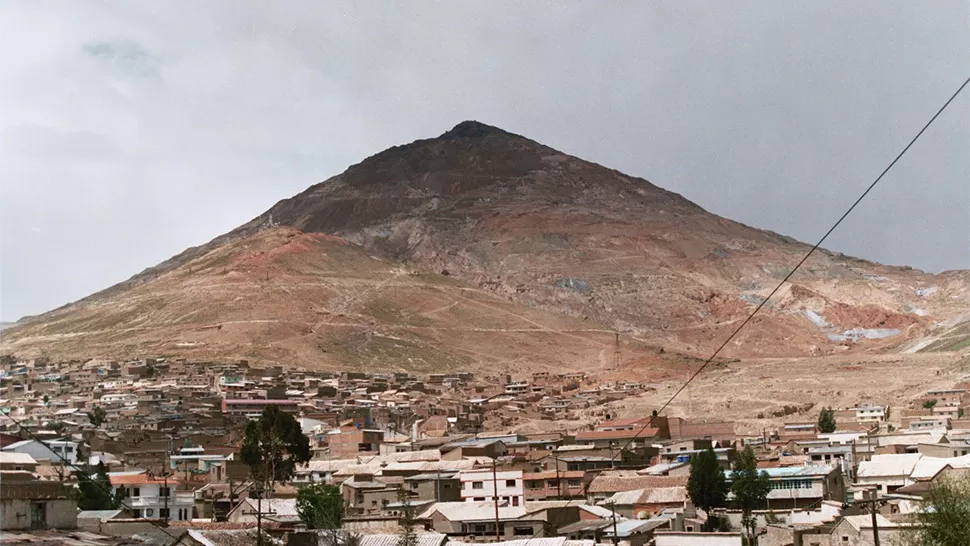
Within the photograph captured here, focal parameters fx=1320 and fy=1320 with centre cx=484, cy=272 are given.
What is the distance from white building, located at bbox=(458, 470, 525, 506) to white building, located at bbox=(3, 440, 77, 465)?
540 inches

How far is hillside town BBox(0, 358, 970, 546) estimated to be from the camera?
3053cm

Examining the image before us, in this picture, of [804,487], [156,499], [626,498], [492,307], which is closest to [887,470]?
[804,487]

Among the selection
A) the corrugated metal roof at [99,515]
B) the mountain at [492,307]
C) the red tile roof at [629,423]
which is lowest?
the corrugated metal roof at [99,515]

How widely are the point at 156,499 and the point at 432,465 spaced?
13.9m

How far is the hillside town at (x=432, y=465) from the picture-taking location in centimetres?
3053

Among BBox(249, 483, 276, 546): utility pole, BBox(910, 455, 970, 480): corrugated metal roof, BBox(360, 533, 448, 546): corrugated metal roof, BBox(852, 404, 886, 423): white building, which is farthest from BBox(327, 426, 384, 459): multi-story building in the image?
BBox(360, 533, 448, 546): corrugated metal roof

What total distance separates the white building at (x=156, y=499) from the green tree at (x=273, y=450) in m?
2.73

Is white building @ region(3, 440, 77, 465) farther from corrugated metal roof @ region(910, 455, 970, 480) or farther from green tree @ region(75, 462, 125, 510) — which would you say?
corrugated metal roof @ region(910, 455, 970, 480)

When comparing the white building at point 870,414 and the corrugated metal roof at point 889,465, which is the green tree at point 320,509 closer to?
the corrugated metal roof at point 889,465

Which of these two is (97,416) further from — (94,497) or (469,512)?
(469,512)

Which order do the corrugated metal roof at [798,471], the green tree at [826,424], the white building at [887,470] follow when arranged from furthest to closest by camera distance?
the green tree at [826,424] → the white building at [887,470] → the corrugated metal roof at [798,471]

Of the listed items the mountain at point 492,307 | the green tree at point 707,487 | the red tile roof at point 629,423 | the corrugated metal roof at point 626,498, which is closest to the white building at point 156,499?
the corrugated metal roof at point 626,498

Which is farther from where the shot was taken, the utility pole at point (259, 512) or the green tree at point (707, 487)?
the green tree at point (707, 487)

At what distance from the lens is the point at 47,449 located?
51.0 metres
